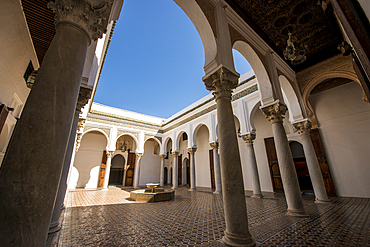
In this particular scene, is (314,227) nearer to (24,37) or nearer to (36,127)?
(36,127)

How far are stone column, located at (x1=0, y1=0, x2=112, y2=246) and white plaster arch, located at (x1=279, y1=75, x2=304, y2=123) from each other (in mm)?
6242

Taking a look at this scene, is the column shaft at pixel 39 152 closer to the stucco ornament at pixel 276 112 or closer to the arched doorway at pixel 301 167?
the stucco ornament at pixel 276 112

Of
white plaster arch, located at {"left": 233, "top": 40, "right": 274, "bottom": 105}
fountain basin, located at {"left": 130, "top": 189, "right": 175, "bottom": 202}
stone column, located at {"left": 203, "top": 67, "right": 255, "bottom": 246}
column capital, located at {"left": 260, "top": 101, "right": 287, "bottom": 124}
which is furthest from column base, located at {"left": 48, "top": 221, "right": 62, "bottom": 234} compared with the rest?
white plaster arch, located at {"left": 233, "top": 40, "right": 274, "bottom": 105}

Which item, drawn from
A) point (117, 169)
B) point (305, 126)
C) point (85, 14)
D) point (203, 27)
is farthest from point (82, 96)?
point (117, 169)

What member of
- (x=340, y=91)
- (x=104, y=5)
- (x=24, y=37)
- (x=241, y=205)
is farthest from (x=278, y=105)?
(x=24, y=37)

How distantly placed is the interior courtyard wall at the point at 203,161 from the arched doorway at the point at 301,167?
5.28 metres

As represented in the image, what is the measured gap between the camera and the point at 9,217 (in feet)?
3.25

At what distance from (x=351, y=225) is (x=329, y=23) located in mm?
5086

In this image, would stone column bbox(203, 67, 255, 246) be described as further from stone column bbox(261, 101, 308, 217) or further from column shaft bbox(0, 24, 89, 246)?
column shaft bbox(0, 24, 89, 246)

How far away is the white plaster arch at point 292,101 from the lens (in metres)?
5.89

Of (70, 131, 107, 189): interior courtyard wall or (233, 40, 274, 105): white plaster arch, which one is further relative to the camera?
(70, 131, 107, 189): interior courtyard wall

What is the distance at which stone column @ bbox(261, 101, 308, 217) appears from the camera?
12.3 ft

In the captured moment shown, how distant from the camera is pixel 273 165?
28.6 ft

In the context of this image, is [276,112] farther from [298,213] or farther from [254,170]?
[254,170]
